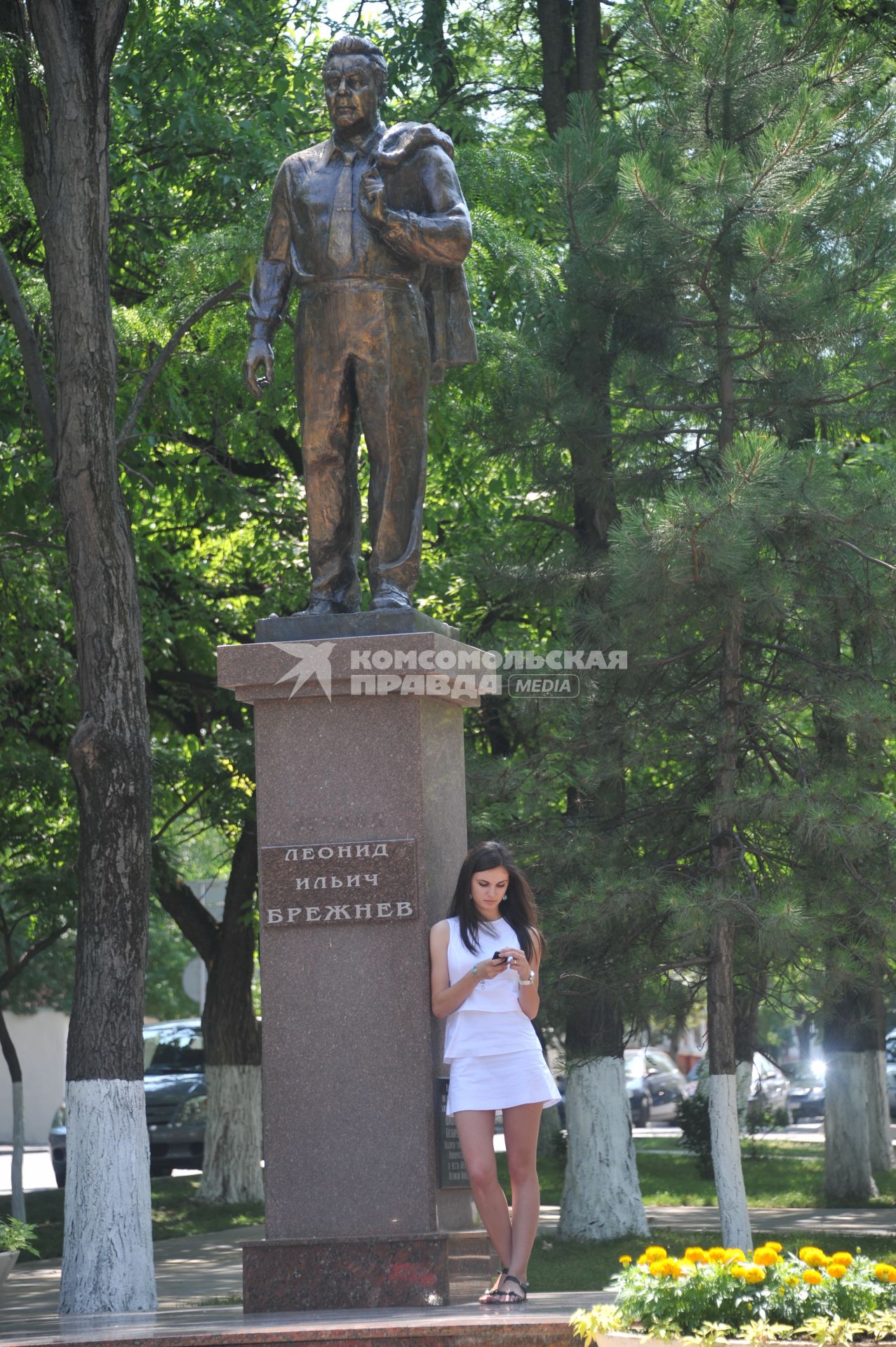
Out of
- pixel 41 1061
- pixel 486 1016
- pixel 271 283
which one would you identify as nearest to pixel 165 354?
pixel 271 283

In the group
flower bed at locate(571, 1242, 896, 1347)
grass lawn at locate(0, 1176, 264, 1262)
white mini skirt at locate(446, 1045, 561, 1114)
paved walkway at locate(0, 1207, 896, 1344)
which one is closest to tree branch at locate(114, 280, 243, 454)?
paved walkway at locate(0, 1207, 896, 1344)

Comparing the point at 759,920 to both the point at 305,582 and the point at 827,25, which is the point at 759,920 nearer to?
the point at 827,25

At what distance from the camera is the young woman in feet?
20.2

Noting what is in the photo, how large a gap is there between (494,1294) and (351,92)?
15.4ft

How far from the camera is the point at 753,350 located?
1137cm

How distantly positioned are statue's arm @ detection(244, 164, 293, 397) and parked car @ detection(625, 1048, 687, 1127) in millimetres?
27966

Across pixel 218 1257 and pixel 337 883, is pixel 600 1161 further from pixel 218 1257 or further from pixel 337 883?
pixel 337 883

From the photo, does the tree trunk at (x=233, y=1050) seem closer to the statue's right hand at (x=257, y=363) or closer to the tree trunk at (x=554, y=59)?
the tree trunk at (x=554, y=59)

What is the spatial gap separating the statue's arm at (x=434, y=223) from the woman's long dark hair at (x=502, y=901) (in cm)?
237

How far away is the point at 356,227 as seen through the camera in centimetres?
704

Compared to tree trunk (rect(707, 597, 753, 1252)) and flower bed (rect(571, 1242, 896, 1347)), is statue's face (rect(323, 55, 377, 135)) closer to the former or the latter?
tree trunk (rect(707, 597, 753, 1252))

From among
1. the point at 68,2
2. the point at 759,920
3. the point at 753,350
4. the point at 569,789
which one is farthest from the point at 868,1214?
the point at 68,2

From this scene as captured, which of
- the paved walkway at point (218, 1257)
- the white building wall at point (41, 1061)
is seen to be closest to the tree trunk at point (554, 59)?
the paved walkway at point (218, 1257)

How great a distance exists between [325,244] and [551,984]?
5423 millimetres
